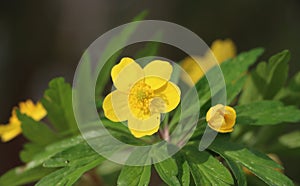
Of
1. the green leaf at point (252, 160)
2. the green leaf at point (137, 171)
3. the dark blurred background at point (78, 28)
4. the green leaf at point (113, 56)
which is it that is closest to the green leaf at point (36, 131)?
the green leaf at point (113, 56)

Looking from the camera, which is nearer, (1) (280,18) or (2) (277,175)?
(2) (277,175)

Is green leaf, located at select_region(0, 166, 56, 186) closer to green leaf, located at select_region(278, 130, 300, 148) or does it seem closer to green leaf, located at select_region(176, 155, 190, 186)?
green leaf, located at select_region(176, 155, 190, 186)

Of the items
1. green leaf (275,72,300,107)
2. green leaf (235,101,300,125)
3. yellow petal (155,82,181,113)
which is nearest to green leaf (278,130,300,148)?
green leaf (275,72,300,107)

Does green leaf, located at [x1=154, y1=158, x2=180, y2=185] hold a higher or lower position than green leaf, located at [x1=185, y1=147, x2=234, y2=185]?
higher

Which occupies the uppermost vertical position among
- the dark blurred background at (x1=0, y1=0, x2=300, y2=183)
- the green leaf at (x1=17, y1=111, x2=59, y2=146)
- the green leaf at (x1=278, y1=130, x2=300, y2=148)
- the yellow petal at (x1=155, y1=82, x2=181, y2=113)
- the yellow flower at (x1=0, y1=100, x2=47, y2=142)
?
the dark blurred background at (x1=0, y1=0, x2=300, y2=183)

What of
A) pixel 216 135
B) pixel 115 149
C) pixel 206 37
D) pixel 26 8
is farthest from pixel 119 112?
pixel 26 8

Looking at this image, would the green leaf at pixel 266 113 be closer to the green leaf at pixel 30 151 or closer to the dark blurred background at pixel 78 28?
the green leaf at pixel 30 151

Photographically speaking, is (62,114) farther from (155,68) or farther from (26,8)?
(26,8)
